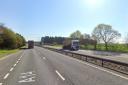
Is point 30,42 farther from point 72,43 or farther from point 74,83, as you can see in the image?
point 74,83

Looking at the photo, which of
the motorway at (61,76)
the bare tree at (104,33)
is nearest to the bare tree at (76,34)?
the bare tree at (104,33)

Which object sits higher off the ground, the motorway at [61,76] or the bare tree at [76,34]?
the bare tree at [76,34]

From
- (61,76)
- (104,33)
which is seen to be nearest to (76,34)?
(104,33)

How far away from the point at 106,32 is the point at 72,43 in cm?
2091

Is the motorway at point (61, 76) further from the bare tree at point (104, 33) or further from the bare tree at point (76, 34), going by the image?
the bare tree at point (76, 34)

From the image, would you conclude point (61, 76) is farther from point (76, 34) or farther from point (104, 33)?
point (76, 34)

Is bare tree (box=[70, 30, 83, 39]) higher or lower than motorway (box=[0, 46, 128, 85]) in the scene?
higher

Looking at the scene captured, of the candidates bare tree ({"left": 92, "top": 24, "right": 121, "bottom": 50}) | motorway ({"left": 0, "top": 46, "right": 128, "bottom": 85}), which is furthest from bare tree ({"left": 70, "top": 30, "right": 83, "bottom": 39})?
motorway ({"left": 0, "top": 46, "right": 128, "bottom": 85})

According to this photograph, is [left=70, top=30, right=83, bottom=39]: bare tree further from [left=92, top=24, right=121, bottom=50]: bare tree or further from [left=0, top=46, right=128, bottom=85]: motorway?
[left=0, top=46, right=128, bottom=85]: motorway

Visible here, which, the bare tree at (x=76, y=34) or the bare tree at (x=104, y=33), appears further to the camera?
the bare tree at (x=76, y=34)

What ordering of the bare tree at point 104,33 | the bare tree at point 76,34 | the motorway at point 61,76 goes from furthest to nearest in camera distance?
the bare tree at point 76,34, the bare tree at point 104,33, the motorway at point 61,76

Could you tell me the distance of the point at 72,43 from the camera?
74.7m

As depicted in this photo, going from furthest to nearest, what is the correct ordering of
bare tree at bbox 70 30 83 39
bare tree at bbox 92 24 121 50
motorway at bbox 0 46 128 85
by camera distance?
bare tree at bbox 70 30 83 39
bare tree at bbox 92 24 121 50
motorway at bbox 0 46 128 85

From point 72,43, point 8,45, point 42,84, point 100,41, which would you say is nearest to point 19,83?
point 42,84
